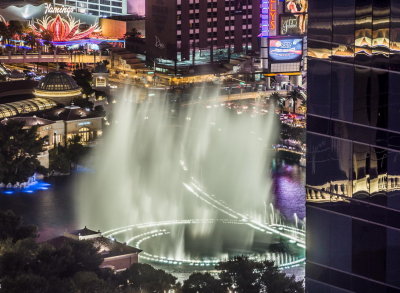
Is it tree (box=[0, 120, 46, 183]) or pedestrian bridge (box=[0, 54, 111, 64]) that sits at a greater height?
pedestrian bridge (box=[0, 54, 111, 64])

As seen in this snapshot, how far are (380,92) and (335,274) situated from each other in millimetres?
2993

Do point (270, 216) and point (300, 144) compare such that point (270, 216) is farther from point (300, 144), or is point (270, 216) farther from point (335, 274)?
point (335, 274)

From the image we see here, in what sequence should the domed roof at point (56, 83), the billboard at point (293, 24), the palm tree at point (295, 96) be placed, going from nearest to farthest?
the billboard at point (293, 24)
the domed roof at point (56, 83)
the palm tree at point (295, 96)

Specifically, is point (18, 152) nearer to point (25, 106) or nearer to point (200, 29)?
point (25, 106)

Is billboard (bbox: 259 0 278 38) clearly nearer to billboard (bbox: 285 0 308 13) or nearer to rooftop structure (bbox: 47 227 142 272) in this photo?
billboard (bbox: 285 0 308 13)

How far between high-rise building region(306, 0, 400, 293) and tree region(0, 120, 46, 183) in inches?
2144

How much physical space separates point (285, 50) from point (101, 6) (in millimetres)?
65022

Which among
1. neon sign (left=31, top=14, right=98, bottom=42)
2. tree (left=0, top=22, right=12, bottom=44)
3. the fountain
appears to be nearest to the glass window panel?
the fountain

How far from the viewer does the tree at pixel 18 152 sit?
238ft

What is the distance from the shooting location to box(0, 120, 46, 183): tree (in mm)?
72438

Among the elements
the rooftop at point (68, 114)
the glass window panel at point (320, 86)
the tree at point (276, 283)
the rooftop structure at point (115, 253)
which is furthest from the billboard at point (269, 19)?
the glass window panel at point (320, 86)

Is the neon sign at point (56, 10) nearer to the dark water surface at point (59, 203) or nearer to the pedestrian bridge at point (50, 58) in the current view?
the pedestrian bridge at point (50, 58)

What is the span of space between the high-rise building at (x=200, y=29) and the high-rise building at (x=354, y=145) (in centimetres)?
10064

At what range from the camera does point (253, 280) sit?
3722cm
